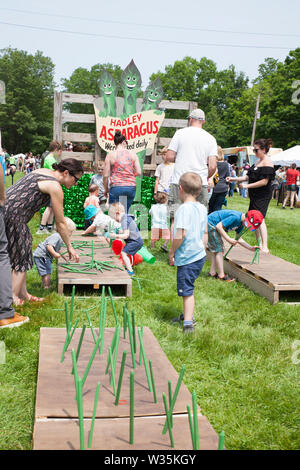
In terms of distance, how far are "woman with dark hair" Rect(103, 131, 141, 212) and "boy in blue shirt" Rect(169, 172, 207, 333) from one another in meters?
2.75

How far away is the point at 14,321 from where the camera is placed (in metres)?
4.01

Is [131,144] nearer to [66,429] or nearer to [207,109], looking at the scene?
[66,429]

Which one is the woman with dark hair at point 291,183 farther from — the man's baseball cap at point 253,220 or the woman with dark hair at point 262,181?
the man's baseball cap at point 253,220

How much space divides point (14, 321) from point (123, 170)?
334cm

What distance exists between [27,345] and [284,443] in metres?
2.10

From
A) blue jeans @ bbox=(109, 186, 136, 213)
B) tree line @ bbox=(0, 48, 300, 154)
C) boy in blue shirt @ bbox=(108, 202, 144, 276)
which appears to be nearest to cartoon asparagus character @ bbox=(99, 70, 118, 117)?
blue jeans @ bbox=(109, 186, 136, 213)

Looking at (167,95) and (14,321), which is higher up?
(167,95)

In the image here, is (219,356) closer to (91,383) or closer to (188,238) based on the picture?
(188,238)

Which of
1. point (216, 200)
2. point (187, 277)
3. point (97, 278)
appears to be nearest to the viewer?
point (187, 277)

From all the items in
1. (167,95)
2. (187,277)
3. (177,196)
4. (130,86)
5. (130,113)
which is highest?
(167,95)

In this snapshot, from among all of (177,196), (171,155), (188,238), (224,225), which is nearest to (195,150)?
(171,155)

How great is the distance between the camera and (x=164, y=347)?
3789mm

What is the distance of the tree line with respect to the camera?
169ft
